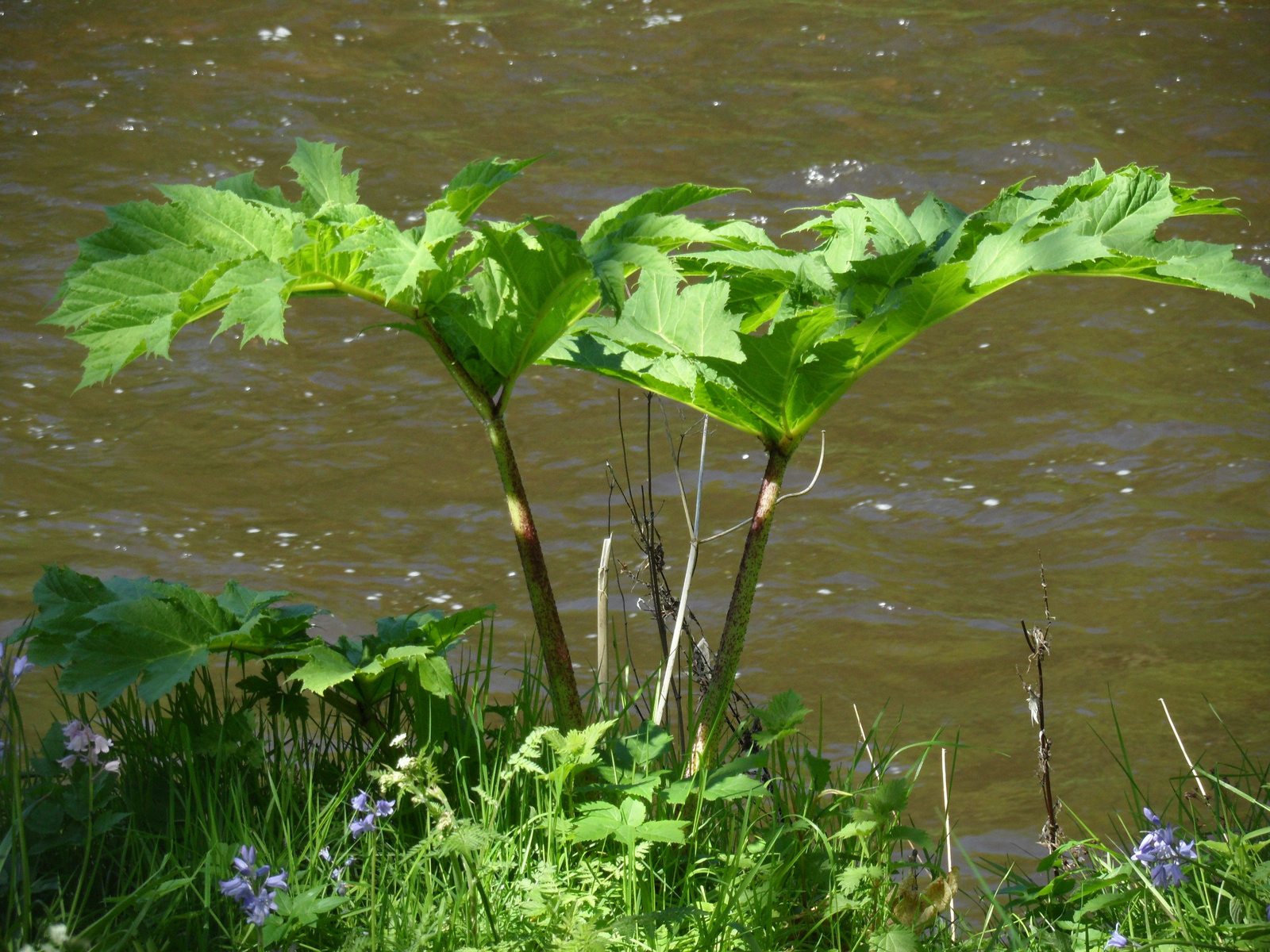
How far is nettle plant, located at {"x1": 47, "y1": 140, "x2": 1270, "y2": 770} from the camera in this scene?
5.39ft

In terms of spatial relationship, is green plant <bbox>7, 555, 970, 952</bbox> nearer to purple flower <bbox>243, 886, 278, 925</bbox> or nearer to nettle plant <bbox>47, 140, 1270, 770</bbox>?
purple flower <bbox>243, 886, 278, 925</bbox>

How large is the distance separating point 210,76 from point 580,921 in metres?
9.23

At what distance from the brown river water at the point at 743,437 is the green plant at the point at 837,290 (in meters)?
0.78

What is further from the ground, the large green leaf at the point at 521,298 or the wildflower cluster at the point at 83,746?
the large green leaf at the point at 521,298

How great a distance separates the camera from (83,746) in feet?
6.29

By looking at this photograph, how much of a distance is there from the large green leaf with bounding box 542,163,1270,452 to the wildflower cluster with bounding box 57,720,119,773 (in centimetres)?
92

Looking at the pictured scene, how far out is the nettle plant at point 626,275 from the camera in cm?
164

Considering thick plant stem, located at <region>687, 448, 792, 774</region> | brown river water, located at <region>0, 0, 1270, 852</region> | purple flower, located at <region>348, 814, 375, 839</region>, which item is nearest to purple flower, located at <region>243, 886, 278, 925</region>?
purple flower, located at <region>348, 814, 375, 839</region>

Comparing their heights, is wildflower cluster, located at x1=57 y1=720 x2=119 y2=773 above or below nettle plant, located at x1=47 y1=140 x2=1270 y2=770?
below

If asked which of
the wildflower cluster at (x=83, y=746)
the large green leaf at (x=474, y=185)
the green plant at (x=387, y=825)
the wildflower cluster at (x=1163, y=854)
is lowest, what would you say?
the wildflower cluster at (x=1163, y=854)

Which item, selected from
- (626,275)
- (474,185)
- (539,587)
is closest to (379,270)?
(474,185)

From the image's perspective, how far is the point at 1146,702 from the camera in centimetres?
425

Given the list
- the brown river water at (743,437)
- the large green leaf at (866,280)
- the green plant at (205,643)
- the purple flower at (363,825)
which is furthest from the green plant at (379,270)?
the brown river water at (743,437)

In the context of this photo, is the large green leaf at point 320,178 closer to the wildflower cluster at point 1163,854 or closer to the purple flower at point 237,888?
the purple flower at point 237,888
